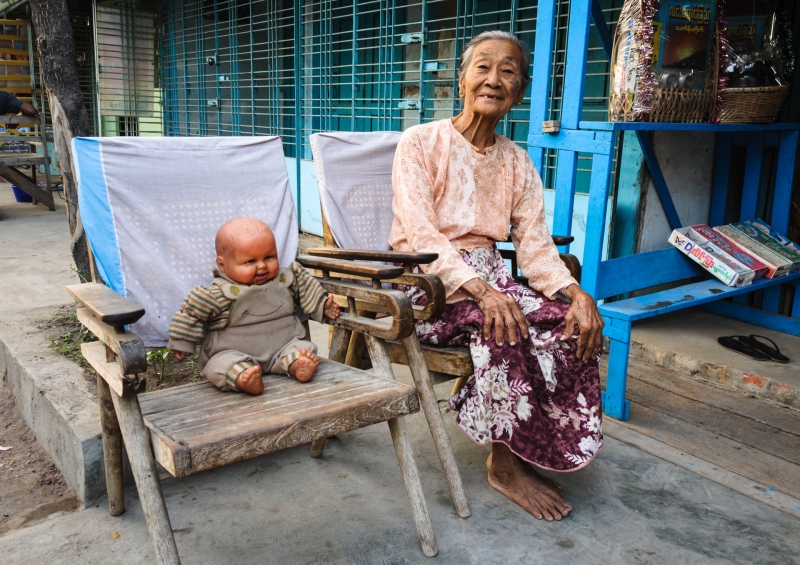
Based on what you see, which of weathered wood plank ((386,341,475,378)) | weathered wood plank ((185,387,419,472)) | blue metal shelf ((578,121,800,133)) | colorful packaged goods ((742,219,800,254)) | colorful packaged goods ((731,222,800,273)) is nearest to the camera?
weathered wood plank ((185,387,419,472))

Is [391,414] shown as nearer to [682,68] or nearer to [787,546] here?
[787,546]

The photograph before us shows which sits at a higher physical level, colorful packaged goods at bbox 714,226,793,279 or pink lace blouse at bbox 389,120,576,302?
pink lace blouse at bbox 389,120,576,302

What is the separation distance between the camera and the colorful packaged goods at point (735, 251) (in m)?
3.50

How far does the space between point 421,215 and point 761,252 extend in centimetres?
215

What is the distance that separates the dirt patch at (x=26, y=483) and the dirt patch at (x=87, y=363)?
33cm

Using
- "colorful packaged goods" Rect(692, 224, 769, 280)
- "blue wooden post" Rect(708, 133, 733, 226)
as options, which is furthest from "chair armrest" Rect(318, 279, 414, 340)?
"blue wooden post" Rect(708, 133, 733, 226)

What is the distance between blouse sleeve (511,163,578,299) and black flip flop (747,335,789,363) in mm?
1563

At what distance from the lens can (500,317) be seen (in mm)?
2225

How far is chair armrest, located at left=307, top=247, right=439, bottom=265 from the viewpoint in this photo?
2217 mm

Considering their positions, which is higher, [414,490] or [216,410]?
[216,410]

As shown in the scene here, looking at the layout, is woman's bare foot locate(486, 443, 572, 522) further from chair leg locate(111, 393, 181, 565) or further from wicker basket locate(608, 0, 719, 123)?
wicker basket locate(608, 0, 719, 123)

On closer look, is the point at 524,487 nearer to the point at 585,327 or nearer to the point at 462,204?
the point at 585,327

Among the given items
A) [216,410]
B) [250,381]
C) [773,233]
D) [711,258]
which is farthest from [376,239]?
[773,233]

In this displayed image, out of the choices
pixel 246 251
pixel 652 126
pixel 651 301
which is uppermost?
pixel 652 126
